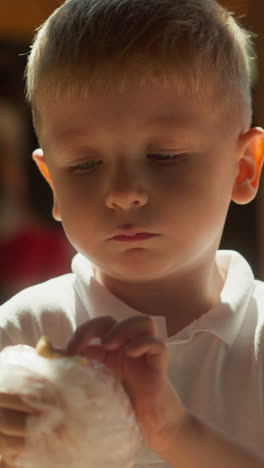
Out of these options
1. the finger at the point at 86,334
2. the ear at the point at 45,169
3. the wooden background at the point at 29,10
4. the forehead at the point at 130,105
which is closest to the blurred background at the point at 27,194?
the wooden background at the point at 29,10

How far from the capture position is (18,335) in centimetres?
83

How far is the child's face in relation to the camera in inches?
29.2

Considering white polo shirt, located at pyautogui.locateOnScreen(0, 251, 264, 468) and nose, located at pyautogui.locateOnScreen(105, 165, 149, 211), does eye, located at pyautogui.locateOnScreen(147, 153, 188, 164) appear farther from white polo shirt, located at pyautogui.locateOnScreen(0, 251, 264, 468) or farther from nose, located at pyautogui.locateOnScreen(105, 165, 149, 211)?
white polo shirt, located at pyautogui.locateOnScreen(0, 251, 264, 468)

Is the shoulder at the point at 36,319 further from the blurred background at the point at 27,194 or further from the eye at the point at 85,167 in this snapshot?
the blurred background at the point at 27,194

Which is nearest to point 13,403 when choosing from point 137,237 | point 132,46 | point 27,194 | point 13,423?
point 13,423

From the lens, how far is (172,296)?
0.84 meters

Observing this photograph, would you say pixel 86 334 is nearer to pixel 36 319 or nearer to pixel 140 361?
pixel 140 361

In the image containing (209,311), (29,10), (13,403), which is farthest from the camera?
Answer: (29,10)

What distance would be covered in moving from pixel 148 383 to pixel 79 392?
7 cm

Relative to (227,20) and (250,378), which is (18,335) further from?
(227,20)

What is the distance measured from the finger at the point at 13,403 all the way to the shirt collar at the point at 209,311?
0.75 feet

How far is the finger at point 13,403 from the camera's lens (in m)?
0.58

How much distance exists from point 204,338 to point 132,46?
27cm

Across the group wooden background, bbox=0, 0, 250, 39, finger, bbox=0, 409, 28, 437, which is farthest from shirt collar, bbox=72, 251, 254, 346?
wooden background, bbox=0, 0, 250, 39
